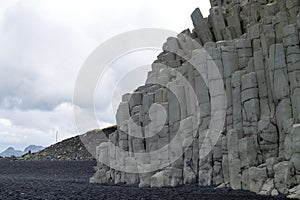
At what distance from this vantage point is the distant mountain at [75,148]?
75.8 meters

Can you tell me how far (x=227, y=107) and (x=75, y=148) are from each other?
61.0 meters

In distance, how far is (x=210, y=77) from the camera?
84.9 feet

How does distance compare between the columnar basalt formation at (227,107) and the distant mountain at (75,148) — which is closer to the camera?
the columnar basalt formation at (227,107)

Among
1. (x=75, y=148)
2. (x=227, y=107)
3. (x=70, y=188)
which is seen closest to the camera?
(x=227, y=107)

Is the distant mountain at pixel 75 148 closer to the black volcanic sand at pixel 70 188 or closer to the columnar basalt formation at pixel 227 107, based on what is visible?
A: the black volcanic sand at pixel 70 188

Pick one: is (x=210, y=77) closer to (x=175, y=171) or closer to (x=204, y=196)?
(x=175, y=171)

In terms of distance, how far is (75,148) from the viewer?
270ft

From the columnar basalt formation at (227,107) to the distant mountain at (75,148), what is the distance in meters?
40.2

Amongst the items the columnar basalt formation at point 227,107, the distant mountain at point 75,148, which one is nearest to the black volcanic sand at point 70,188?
the columnar basalt formation at point 227,107

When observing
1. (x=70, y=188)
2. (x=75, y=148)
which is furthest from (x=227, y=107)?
(x=75, y=148)

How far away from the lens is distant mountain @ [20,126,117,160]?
75750 millimetres

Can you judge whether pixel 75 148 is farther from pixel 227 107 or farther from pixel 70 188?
pixel 227 107

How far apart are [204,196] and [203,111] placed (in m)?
7.95

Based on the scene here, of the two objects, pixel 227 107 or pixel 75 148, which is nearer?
pixel 227 107
